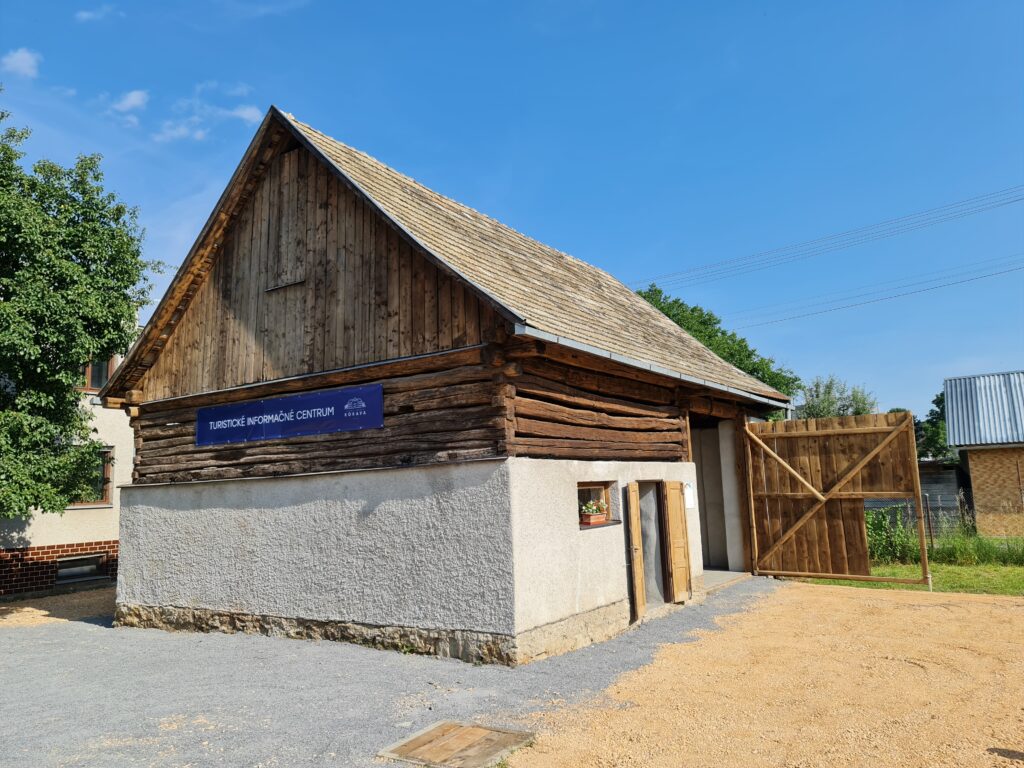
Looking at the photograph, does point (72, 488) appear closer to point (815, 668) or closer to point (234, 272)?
point (234, 272)

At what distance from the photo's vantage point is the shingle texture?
8812 millimetres

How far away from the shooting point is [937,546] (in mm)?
14297

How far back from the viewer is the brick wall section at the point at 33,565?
14914mm

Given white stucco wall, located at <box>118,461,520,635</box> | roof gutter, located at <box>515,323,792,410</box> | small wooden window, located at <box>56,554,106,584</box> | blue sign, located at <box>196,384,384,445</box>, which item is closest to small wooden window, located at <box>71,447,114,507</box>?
small wooden window, located at <box>56,554,106,584</box>

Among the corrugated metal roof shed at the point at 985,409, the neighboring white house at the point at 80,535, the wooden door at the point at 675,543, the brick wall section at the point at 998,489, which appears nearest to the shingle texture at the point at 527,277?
the wooden door at the point at 675,543

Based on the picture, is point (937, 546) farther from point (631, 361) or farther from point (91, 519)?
point (91, 519)

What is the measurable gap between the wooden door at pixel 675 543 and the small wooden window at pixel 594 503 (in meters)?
1.21

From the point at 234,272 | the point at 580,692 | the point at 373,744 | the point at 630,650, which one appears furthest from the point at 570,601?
the point at 234,272

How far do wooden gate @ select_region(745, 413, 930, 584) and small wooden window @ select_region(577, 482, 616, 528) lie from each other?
4.30 metres

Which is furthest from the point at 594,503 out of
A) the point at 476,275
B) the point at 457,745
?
the point at 457,745

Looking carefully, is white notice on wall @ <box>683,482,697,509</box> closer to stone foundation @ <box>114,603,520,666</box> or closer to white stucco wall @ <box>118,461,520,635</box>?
white stucco wall @ <box>118,461,520,635</box>

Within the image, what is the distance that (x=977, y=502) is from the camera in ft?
75.3

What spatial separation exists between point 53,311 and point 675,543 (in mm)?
10551

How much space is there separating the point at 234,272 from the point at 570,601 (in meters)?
6.84
